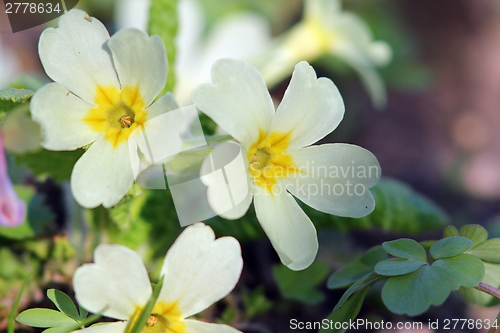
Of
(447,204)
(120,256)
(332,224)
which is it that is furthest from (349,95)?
(120,256)

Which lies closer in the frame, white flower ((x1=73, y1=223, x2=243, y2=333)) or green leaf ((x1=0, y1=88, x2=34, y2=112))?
white flower ((x1=73, y1=223, x2=243, y2=333))

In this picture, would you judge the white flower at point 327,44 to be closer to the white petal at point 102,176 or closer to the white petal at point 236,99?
the white petal at point 236,99

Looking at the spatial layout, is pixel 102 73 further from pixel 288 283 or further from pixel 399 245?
pixel 288 283

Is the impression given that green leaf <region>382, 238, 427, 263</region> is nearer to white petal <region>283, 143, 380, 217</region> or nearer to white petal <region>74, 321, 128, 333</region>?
A: white petal <region>283, 143, 380, 217</region>

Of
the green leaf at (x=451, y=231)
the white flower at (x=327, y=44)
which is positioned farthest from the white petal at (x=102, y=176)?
the white flower at (x=327, y=44)

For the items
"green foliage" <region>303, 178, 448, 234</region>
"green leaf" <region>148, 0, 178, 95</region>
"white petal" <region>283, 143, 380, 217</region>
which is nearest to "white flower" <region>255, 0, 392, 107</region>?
"green leaf" <region>148, 0, 178, 95</region>
